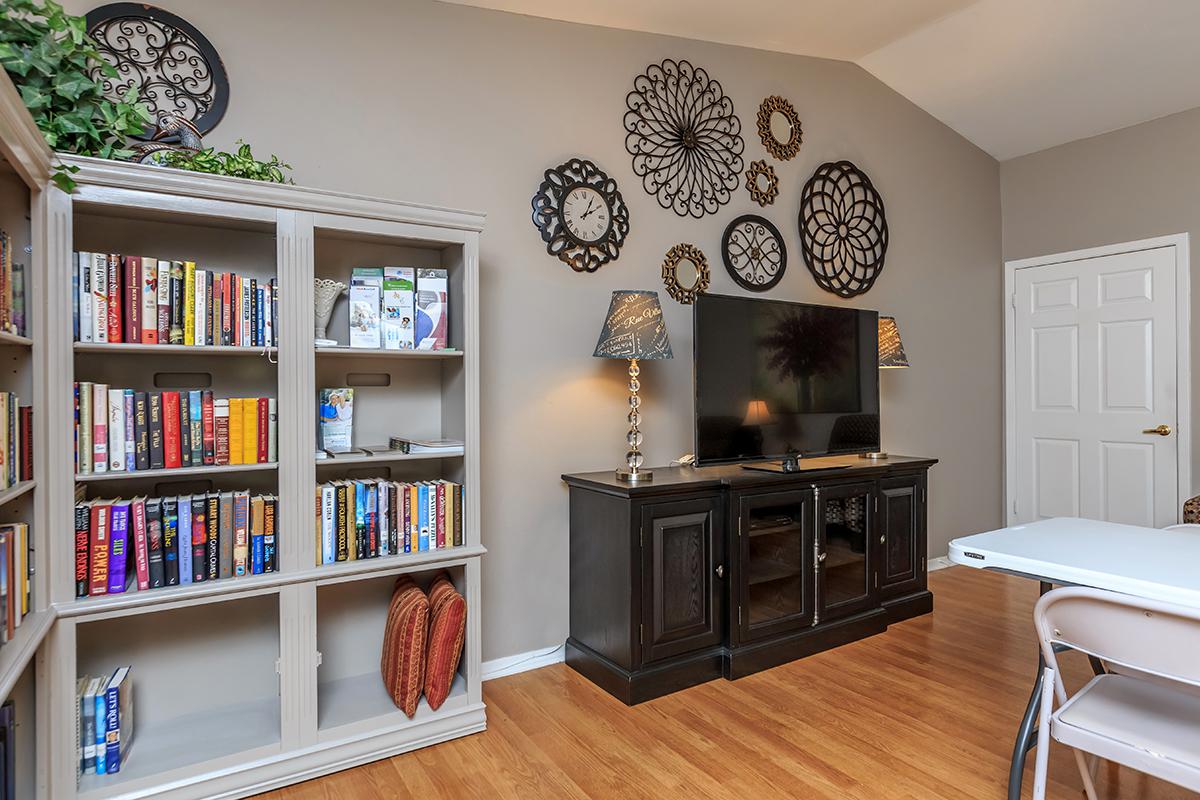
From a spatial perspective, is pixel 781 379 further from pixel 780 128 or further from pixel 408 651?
pixel 408 651

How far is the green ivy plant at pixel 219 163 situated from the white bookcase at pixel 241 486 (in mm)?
82

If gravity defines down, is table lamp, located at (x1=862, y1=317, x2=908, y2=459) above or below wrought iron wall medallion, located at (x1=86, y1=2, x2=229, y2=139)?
below

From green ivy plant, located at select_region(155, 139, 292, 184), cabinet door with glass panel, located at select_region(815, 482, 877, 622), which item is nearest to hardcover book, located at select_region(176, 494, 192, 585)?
green ivy plant, located at select_region(155, 139, 292, 184)

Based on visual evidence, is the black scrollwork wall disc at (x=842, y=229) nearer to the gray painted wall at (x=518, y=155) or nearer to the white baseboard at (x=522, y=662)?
the gray painted wall at (x=518, y=155)

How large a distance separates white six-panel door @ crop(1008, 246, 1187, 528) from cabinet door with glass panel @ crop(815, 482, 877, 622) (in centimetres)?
213

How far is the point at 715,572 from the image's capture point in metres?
2.76

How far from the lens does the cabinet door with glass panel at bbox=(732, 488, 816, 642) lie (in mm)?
2801

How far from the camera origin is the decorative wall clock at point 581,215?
2.94 meters

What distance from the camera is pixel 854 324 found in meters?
3.53

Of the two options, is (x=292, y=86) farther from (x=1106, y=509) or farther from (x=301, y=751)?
(x=1106, y=509)

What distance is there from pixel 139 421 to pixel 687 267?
2.35m

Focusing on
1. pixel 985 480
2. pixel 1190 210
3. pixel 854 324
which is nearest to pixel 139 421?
pixel 854 324

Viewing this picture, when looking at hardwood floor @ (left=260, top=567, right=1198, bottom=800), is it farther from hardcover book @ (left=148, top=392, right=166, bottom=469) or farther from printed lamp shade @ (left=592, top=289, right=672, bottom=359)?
printed lamp shade @ (left=592, top=289, right=672, bottom=359)

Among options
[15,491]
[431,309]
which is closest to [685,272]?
[431,309]
